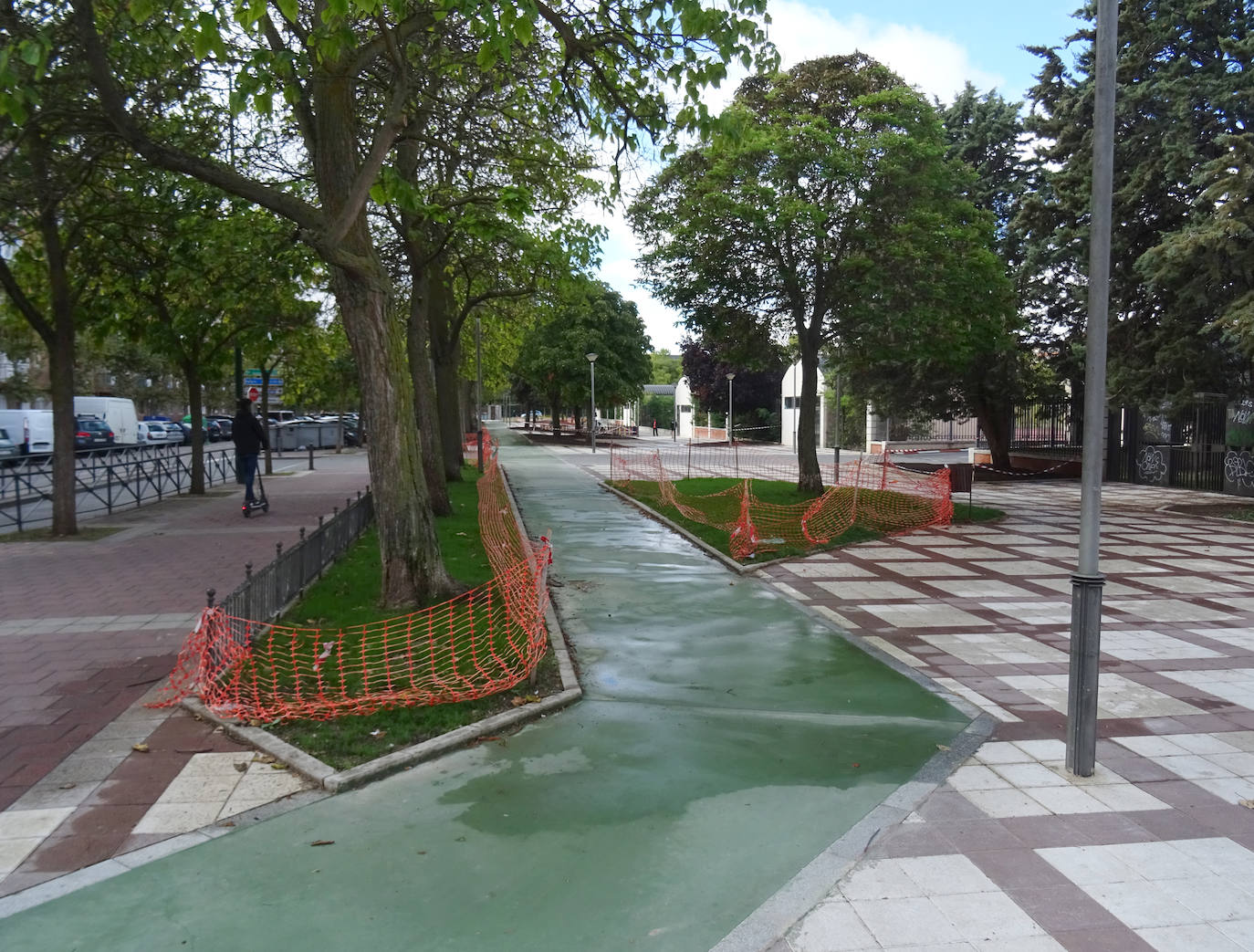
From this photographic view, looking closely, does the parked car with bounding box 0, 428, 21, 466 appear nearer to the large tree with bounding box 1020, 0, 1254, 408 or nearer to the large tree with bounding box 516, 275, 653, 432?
the large tree with bounding box 516, 275, 653, 432

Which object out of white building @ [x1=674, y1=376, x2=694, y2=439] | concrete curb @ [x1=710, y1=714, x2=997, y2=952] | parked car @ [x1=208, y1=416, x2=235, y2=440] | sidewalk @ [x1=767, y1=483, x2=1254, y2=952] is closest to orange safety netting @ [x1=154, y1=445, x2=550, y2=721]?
concrete curb @ [x1=710, y1=714, x2=997, y2=952]

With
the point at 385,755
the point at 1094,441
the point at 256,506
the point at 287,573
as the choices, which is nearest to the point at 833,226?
the point at 256,506

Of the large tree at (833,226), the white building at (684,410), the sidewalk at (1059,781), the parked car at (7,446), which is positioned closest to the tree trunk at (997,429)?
the large tree at (833,226)

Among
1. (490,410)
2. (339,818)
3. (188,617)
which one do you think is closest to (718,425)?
(188,617)

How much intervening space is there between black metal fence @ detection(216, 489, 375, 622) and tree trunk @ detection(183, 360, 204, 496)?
338 inches

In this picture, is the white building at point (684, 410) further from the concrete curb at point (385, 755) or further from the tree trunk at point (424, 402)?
the concrete curb at point (385, 755)

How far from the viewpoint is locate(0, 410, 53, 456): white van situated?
29.6 metres

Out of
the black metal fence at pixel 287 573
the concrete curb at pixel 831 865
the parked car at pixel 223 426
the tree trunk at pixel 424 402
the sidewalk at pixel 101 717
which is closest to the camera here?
the concrete curb at pixel 831 865

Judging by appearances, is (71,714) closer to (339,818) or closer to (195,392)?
(339,818)

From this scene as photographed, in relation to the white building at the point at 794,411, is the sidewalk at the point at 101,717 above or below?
below

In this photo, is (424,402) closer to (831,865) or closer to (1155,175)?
(831,865)

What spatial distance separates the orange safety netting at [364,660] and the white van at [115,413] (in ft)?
101

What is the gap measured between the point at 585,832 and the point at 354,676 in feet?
9.51

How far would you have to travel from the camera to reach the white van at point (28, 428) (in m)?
29.6
